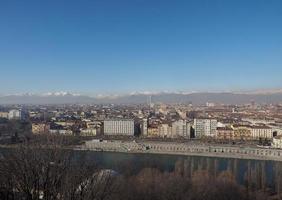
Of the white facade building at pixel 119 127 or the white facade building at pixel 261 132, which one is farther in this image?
the white facade building at pixel 119 127

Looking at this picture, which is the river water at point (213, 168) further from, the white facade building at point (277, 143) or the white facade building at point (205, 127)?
the white facade building at point (205, 127)

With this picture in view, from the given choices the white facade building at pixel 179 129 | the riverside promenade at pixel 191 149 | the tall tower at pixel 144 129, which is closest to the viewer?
the riverside promenade at pixel 191 149

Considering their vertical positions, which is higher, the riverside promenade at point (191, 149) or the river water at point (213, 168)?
the river water at point (213, 168)

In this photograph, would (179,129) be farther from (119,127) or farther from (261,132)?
(261,132)

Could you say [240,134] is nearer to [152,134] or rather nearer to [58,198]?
[152,134]

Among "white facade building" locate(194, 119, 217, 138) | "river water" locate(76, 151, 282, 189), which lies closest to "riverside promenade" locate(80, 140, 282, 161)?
"river water" locate(76, 151, 282, 189)

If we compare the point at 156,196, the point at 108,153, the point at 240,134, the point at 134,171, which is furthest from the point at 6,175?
the point at 240,134

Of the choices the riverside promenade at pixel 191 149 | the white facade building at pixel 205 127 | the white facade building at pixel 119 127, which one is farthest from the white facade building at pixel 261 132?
the white facade building at pixel 119 127
